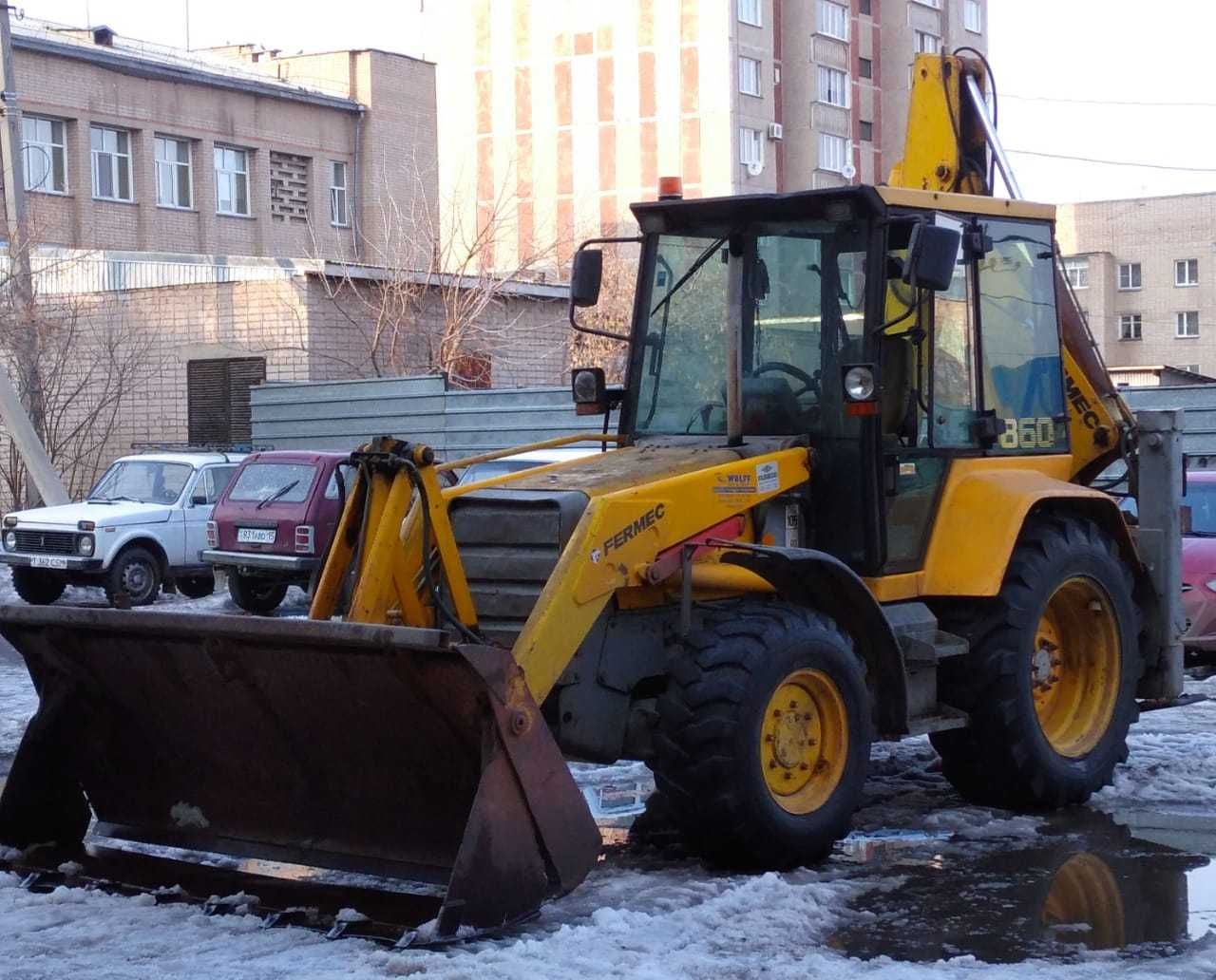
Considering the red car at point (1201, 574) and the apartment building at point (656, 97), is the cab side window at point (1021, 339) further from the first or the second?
the apartment building at point (656, 97)

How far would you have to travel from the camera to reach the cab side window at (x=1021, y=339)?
8.70m

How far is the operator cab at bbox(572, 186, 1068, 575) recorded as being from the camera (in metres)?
7.99

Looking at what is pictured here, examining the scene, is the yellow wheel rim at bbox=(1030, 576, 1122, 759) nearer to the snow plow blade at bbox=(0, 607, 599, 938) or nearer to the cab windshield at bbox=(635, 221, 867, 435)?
the cab windshield at bbox=(635, 221, 867, 435)

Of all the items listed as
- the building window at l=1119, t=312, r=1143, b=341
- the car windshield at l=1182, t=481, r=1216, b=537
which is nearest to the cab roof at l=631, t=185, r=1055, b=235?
the car windshield at l=1182, t=481, r=1216, b=537

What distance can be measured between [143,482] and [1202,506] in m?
12.2

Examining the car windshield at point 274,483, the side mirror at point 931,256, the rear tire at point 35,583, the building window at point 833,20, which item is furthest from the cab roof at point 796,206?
the building window at point 833,20

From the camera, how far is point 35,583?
66.9 ft

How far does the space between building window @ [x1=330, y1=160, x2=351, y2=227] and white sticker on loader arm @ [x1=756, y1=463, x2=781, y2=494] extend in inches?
1689

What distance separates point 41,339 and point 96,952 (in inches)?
874

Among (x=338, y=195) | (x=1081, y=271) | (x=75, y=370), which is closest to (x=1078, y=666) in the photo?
(x=75, y=370)

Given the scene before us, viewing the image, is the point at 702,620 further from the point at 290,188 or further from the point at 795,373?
the point at 290,188

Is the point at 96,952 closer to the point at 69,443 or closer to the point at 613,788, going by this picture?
the point at 613,788

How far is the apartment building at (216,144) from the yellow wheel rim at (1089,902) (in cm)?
3470

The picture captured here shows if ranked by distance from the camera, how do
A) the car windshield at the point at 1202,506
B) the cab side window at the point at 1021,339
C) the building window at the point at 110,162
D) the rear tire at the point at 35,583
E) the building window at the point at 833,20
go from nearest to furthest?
the cab side window at the point at 1021,339 < the car windshield at the point at 1202,506 < the rear tire at the point at 35,583 < the building window at the point at 110,162 < the building window at the point at 833,20
